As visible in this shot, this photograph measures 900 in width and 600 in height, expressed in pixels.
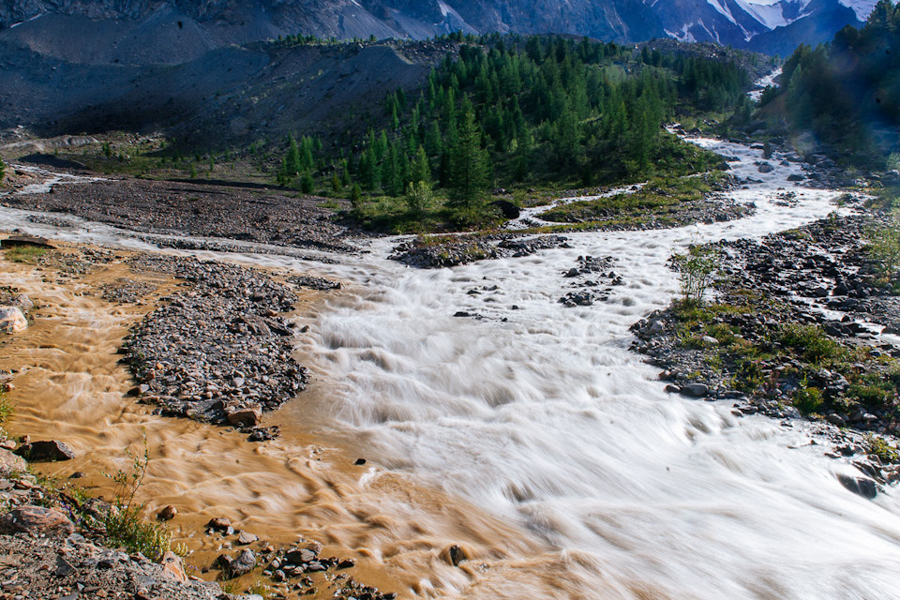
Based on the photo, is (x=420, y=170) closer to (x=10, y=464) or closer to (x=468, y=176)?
(x=468, y=176)

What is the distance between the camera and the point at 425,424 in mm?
9086

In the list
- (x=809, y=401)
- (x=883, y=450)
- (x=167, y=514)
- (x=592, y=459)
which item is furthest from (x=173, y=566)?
(x=809, y=401)

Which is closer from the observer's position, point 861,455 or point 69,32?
point 861,455

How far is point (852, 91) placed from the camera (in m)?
66.7

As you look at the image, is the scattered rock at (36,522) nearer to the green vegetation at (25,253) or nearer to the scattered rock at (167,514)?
the scattered rock at (167,514)

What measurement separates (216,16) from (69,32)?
53.9 meters

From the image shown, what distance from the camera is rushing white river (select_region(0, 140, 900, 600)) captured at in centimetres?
585

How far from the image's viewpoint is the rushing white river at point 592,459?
5852 mm

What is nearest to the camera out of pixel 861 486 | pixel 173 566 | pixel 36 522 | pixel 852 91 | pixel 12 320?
pixel 36 522

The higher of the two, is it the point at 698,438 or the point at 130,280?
the point at 130,280

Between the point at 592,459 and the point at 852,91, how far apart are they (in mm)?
86441

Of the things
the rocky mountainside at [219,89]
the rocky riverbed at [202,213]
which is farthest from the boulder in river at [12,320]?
the rocky mountainside at [219,89]

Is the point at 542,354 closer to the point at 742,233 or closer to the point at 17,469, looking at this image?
the point at 17,469

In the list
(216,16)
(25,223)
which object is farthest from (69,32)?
(25,223)
